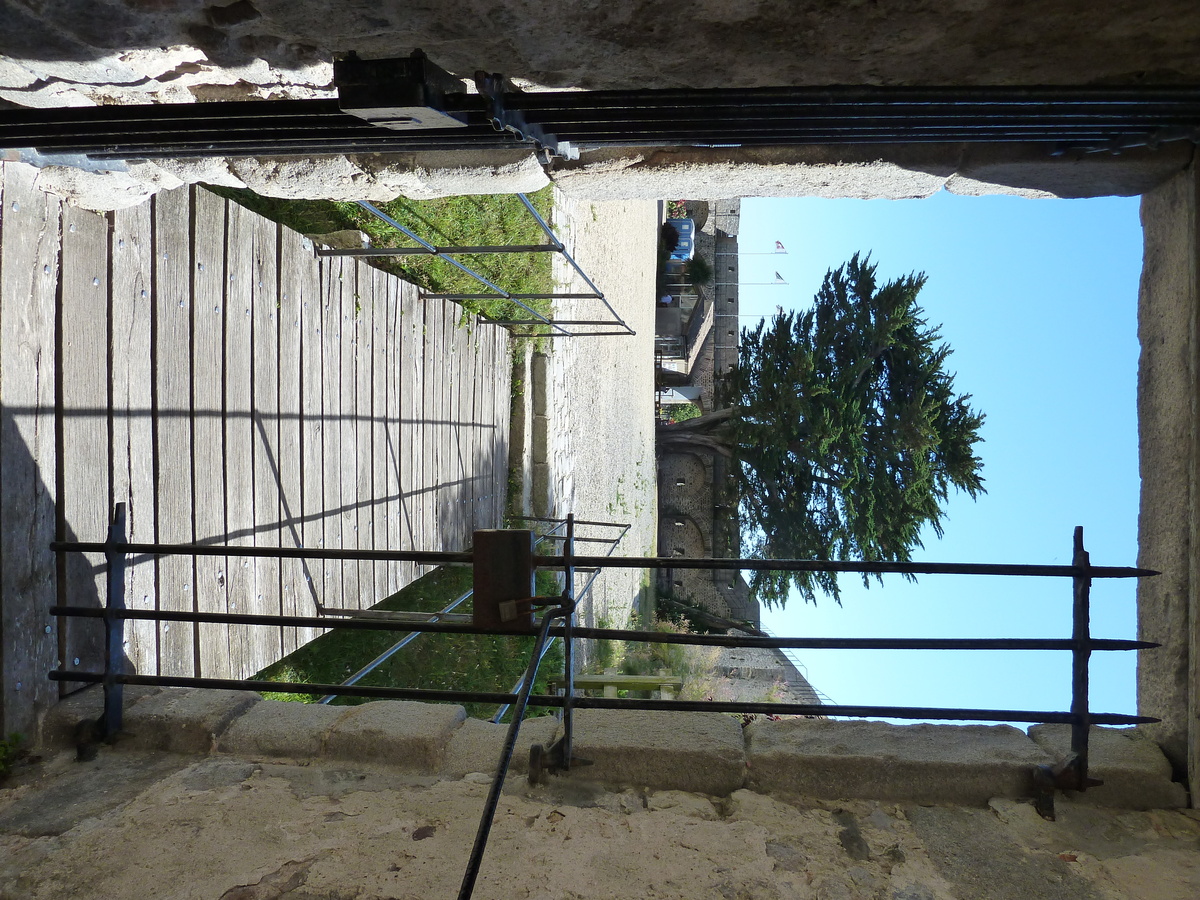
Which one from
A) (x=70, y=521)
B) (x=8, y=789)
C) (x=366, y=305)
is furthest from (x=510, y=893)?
(x=366, y=305)

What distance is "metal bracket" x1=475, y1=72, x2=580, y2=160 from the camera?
5.29 feet

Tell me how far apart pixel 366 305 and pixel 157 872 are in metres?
3.46

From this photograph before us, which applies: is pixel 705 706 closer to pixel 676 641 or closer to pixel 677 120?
pixel 676 641

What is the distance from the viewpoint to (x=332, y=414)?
164 inches

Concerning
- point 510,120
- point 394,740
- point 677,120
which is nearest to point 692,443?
point 394,740

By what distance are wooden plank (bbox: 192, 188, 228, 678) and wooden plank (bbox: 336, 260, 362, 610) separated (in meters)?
0.98

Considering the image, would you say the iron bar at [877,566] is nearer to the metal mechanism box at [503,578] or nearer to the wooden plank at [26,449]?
the metal mechanism box at [503,578]

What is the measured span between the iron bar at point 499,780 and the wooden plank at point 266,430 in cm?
204

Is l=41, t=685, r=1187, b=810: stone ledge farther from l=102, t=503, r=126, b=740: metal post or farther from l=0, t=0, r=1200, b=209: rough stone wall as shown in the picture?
l=0, t=0, r=1200, b=209: rough stone wall

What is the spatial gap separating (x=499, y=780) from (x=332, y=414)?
3.05 m

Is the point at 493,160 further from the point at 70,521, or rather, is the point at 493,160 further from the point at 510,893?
the point at 510,893

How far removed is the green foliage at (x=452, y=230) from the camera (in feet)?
16.1

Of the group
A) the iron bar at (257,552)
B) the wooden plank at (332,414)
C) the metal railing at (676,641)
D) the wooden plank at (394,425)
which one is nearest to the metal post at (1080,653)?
the metal railing at (676,641)

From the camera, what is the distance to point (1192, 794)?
81.2 inches
